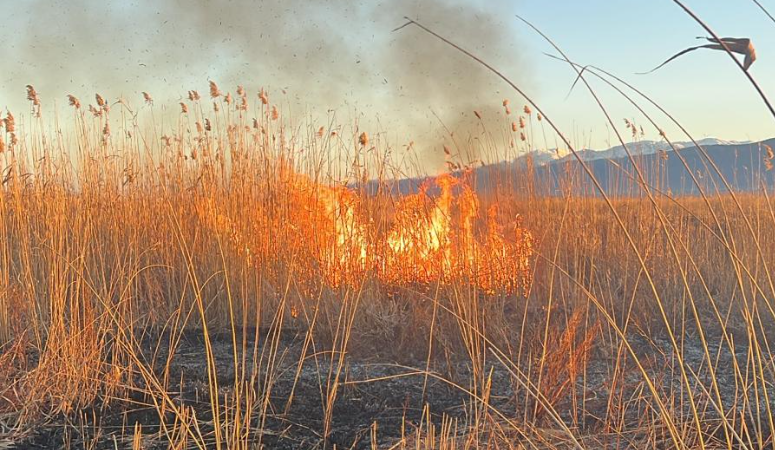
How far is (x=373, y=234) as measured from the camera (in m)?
3.52

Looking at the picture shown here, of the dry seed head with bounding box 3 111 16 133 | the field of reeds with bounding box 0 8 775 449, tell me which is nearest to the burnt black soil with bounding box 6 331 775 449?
Answer: the field of reeds with bounding box 0 8 775 449

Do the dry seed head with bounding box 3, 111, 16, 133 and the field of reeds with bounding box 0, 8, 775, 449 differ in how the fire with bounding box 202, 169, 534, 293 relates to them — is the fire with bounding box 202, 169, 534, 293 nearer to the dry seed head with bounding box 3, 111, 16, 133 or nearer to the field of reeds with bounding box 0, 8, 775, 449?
the field of reeds with bounding box 0, 8, 775, 449

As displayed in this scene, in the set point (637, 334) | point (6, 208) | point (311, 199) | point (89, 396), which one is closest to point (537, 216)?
point (637, 334)

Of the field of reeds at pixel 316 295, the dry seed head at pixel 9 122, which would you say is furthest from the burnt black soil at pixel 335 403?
the dry seed head at pixel 9 122

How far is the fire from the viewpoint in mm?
3477

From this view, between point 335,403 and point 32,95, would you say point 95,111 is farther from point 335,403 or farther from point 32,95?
point 335,403

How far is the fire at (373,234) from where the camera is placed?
3477mm

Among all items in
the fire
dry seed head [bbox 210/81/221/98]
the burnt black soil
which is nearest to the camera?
the burnt black soil

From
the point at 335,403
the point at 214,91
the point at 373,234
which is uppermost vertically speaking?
the point at 214,91

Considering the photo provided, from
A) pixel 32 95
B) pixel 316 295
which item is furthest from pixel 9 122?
pixel 316 295

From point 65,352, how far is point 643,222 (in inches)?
143

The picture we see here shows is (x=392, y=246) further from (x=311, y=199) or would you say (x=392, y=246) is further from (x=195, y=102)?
(x=195, y=102)

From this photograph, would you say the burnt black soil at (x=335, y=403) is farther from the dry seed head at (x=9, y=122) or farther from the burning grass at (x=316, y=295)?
the dry seed head at (x=9, y=122)

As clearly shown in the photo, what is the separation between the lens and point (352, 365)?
2947mm
